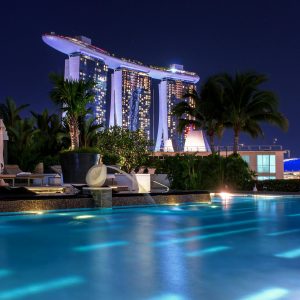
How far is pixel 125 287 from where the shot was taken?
143 inches

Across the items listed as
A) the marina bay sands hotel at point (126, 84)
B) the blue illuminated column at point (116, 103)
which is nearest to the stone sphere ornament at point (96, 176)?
the marina bay sands hotel at point (126, 84)

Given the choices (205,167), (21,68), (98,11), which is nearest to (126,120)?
(98,11)

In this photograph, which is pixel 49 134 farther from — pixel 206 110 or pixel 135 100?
pixel 135 100

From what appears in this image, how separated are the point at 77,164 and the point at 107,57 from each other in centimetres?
5493

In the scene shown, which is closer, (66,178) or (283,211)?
(283,211)

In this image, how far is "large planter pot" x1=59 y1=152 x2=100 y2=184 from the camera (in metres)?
14.9

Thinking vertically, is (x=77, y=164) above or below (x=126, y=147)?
below

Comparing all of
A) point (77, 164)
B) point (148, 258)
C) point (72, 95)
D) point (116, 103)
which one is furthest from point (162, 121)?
point (148, 258)

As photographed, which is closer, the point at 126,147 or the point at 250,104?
the point at 126,147

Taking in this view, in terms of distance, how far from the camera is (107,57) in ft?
223

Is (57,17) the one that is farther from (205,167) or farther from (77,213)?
(77,213)

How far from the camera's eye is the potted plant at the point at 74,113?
14.9 m

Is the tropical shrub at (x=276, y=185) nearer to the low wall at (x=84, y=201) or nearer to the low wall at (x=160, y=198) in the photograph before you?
the low wall at (x=160, y=198)

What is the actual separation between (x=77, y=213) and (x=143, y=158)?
1318 cm
